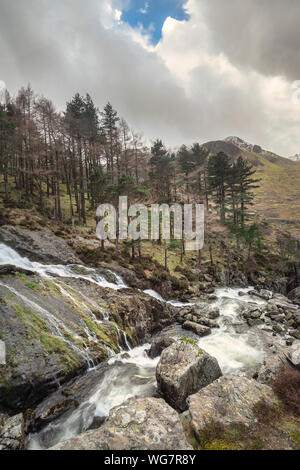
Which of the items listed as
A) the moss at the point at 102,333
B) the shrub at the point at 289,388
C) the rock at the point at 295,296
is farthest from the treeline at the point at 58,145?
the rock at the point at 295,296

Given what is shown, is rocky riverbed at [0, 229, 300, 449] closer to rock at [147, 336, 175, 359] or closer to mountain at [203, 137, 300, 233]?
rock at [147, 336, 175, 359]

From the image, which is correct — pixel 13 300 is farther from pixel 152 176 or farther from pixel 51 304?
pixel 152 176

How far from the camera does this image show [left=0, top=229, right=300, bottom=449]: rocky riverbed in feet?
19.1

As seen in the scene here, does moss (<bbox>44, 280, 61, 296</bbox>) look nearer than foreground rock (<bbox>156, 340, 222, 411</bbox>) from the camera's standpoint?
No

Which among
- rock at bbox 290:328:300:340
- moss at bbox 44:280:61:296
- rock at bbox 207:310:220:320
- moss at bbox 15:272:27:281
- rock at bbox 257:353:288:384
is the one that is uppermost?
moss at bbox 15:272:27:281

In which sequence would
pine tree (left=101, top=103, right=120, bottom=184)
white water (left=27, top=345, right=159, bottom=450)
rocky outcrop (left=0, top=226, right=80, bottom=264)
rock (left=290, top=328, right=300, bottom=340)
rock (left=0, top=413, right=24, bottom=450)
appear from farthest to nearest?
pine tree (left=101, top=103, right=120, bottom=184) < rocky outcrop (left=0, top=226, right=80, bottom=264) < rock (left=290, top=328, right=300, bottom=340) < white water (left=27, top=345, right=159, bottom=450) < rock (left=0, top=413, right=24, bottom=450)

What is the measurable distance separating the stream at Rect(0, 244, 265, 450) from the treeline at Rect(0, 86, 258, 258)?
1025 cm

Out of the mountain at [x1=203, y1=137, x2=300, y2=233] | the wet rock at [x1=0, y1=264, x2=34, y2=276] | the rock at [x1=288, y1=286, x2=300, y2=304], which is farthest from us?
the mountain at [x1=203, y1=137, x2=300, y2=233]

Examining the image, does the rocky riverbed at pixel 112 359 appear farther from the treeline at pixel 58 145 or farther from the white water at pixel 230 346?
the treeline at pixel 58 145

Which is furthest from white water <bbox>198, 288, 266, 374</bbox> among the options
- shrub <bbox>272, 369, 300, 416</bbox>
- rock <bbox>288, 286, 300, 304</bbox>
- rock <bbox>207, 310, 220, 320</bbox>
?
rock <bbox>288, 286, 300, 304</bbox>

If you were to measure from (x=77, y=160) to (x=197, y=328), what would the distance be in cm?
2751

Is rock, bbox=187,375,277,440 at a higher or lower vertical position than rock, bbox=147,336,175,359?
higher

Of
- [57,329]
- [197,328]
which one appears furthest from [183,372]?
[197,328]
